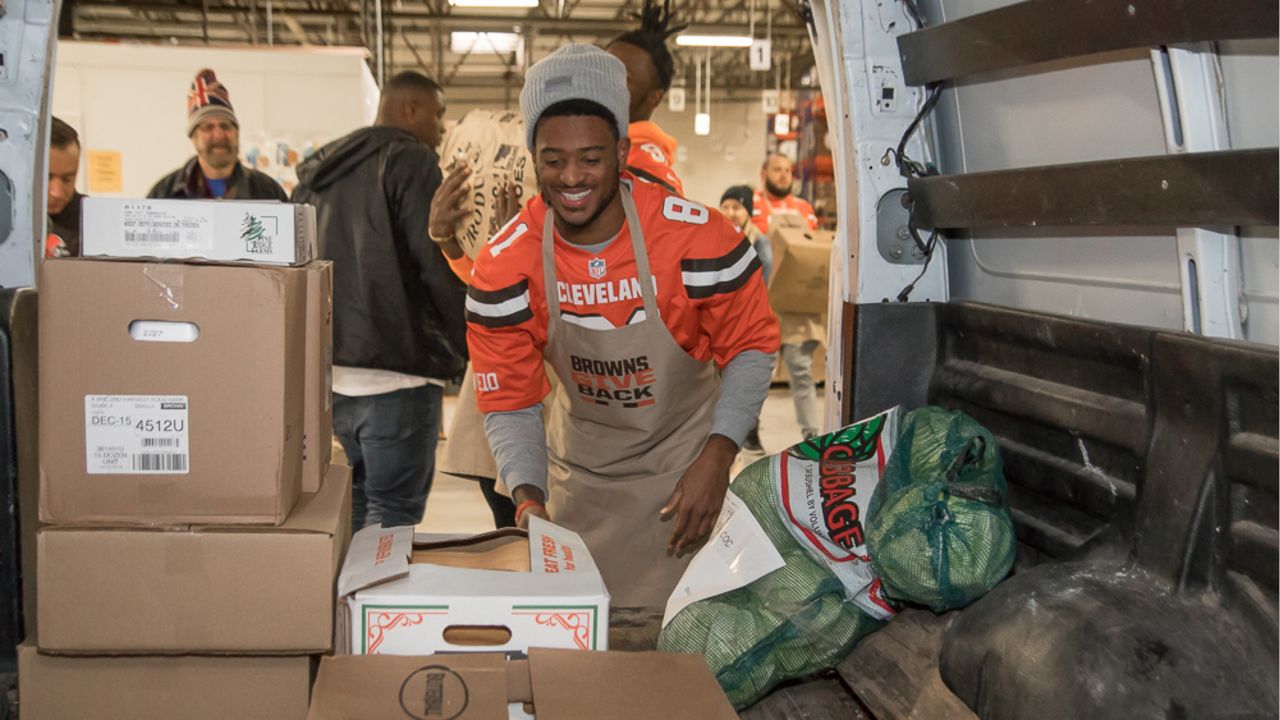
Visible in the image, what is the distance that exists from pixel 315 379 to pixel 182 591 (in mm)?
376

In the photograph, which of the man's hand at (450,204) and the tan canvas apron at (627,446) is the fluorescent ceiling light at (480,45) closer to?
the man's hand at (450,204)

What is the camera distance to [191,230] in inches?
63.9

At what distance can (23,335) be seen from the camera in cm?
179

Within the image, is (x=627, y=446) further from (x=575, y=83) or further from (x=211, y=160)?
(x=211, y=160)

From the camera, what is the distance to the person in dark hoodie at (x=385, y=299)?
3459 millimetres

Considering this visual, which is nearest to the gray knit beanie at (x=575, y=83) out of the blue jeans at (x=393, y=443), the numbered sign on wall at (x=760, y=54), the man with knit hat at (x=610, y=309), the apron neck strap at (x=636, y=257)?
the man with knit hat at (x=610, y=309)

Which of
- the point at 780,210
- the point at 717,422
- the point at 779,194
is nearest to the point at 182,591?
the point at 717,422

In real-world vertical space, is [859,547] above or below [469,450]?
below

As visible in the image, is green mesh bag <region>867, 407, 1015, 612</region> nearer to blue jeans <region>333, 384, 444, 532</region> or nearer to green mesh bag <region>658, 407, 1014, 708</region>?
green mesh bag <region>658, 407, 1014, 708</region>

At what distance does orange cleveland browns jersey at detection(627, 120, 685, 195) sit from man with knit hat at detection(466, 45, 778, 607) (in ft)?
1.58

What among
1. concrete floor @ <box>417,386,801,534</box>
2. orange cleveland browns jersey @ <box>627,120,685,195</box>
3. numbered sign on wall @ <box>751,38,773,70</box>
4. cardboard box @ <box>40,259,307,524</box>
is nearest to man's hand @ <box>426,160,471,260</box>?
orange cleveland browns jersey @ <box>627,120,685,195</box>

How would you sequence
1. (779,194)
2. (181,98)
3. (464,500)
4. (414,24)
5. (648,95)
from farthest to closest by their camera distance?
(414,24) → (181,98) → (779,194) → (464,500) → (648,95)

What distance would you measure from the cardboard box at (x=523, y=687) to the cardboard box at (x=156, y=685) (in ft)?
0.60

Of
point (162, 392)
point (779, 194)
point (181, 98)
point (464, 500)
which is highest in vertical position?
point (181, 98)
